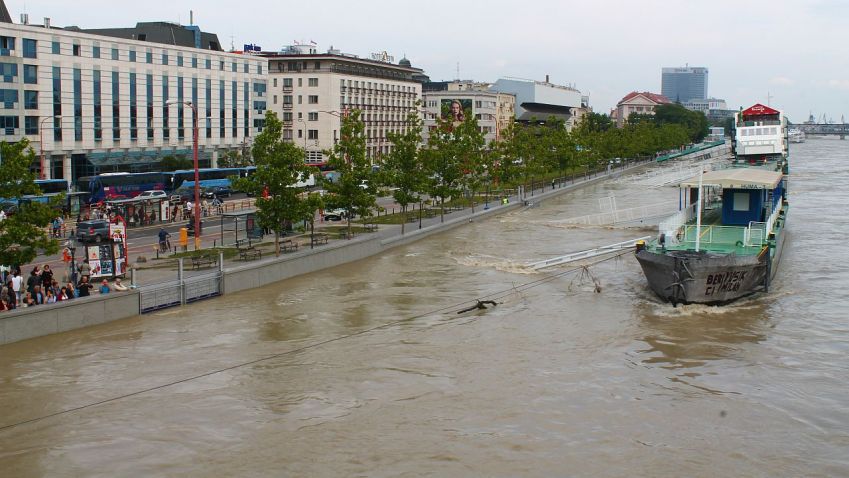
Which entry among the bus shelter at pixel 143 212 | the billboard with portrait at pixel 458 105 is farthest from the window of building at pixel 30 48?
the billboard with portrait at pixel 458 105

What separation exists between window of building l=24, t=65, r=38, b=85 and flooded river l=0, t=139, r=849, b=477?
43630 millimetres

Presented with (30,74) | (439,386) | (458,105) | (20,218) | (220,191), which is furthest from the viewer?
(458,105)

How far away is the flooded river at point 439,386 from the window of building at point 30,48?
4416 cm

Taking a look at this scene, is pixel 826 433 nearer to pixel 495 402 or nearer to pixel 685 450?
pixel 685 450

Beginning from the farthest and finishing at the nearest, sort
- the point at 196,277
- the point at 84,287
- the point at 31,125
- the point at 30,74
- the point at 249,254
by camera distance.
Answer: the point at 31,125 < the point at 30,74 < the point at 249,254 < the point at 196,277 < the point at 84,287

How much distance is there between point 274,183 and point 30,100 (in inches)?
1540

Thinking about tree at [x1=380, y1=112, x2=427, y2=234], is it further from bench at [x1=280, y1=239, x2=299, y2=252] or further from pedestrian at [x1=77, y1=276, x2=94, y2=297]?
pedestrian at [x1=77, y1=276, x2=94, y2=297]

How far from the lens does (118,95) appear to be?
267ft

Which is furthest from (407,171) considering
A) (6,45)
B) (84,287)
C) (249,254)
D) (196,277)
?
(6,45)

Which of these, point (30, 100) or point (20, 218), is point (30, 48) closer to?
point (30, 100)

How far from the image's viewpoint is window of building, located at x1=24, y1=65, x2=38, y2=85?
71.8 meters

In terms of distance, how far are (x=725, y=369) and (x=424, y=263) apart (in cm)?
2226

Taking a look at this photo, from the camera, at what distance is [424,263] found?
4766 cm

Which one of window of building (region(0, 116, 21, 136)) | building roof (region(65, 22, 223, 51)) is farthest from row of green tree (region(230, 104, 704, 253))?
building roof (region(65, 22, 223, 51))
